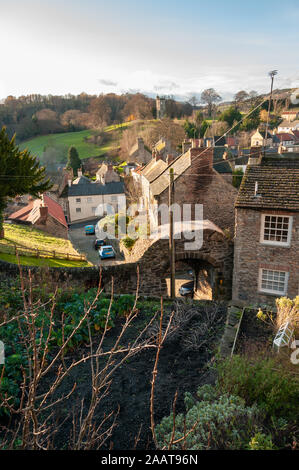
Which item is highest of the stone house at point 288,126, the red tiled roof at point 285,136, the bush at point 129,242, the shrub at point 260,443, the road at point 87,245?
the stone house at point 288,126

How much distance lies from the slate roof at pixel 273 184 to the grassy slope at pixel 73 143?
80073 millimetres

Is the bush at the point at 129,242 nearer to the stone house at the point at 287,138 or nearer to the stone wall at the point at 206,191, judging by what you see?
the stone wall at the point at 206,191

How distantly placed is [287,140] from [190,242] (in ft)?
227

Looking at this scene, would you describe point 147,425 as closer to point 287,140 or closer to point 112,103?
point 287,140

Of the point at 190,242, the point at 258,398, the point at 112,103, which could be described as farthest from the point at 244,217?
the point at 112,103

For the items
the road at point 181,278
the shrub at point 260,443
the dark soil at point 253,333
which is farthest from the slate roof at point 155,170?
the shrub at point 260,443

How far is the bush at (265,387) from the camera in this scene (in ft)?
20.6

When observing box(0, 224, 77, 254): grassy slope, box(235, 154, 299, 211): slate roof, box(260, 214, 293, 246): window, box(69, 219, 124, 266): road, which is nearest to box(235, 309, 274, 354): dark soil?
box(260, 214, 293, 246): window

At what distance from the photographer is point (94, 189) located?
5538 cm

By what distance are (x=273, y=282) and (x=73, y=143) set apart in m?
96.5

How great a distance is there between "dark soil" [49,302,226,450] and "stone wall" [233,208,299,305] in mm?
8395

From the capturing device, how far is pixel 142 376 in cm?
742

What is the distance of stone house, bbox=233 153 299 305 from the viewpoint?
16016 mm

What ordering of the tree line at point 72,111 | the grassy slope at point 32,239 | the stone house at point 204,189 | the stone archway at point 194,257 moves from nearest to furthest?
the stone archway at point 194,257 → the stone house at point 204,189 → the grassy slope at point 32,239 → the tree line at point 72,111
